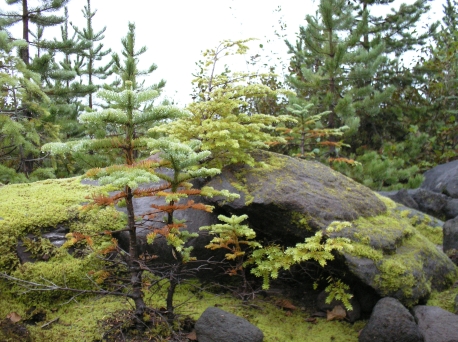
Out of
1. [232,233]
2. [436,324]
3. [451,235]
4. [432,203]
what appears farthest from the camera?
[432,203]

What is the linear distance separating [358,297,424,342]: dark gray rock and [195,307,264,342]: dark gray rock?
948 millimetres

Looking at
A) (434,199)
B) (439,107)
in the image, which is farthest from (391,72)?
(434,199)

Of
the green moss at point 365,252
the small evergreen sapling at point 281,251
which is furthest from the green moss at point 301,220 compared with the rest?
the green moss at point 365,252

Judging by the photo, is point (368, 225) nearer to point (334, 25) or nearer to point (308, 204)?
point (308, 204)

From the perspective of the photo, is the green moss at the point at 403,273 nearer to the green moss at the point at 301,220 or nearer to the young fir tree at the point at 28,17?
the green moss at the point at 301,220

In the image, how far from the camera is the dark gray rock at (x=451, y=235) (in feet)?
17.4

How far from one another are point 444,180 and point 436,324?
23.8 ft

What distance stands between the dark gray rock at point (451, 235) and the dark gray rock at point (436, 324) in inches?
80.6

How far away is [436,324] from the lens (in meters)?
3.44

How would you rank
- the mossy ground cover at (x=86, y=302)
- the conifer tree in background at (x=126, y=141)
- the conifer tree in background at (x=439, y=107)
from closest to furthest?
the conifer tree in background at (x=126, y=141) < the mossy ground cover at (x=86, y=302) < the conifer tree in background at (x=439, y=107)

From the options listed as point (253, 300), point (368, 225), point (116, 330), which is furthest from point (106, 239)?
point (368, 225)

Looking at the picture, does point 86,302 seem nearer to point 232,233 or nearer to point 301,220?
point 232,233

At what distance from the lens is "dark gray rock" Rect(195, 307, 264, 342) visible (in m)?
3.17

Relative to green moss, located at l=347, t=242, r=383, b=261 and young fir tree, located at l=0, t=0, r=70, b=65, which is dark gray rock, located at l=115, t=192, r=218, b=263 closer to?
green moss, located at l=347, t=242, r=383, b=261
